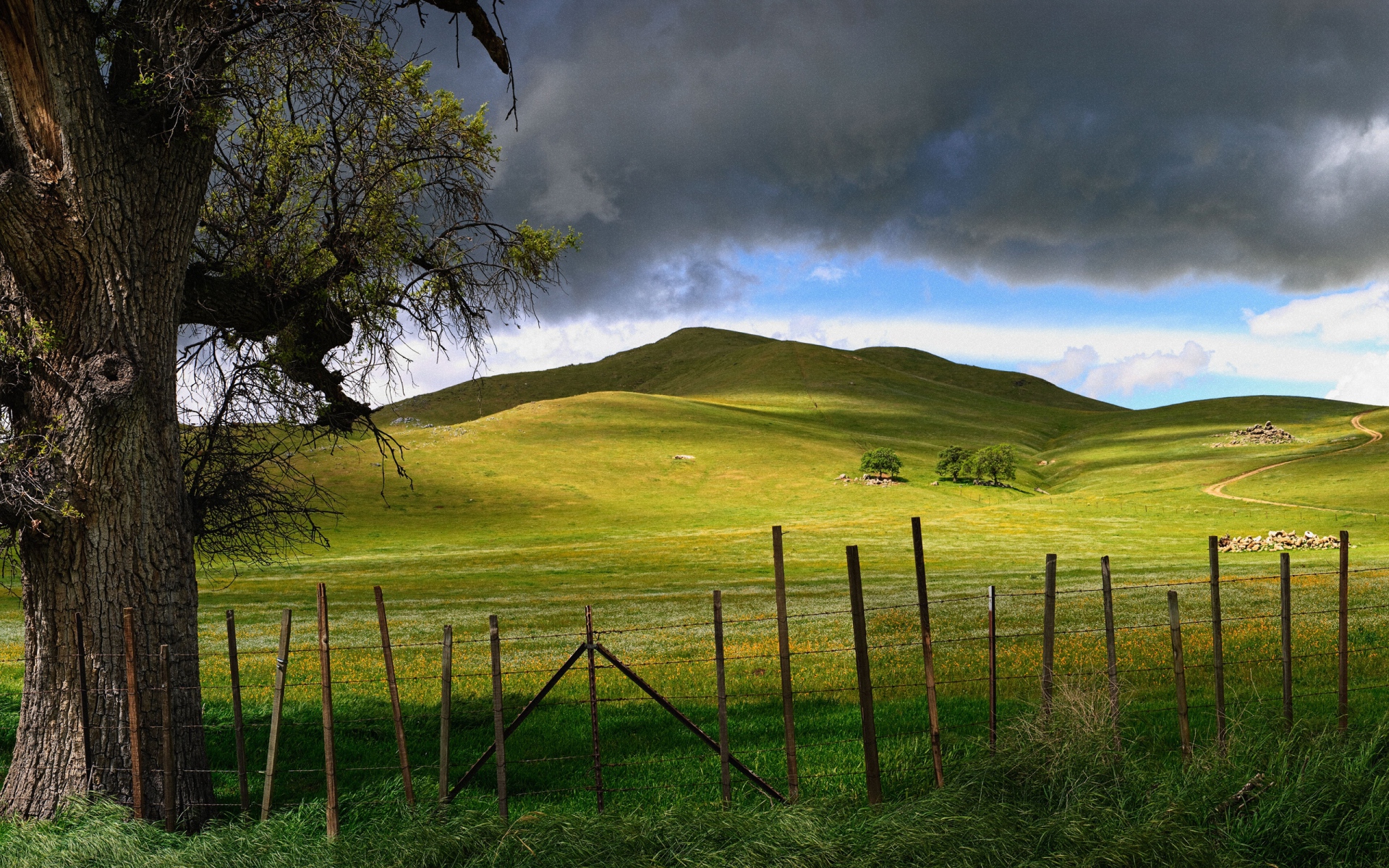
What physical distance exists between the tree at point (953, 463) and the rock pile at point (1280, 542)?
49.0m

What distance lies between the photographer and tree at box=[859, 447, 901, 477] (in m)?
97.9

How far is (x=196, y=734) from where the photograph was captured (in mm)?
10156

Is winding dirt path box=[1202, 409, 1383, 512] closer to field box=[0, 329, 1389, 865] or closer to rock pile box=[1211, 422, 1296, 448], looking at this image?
field box=[0, 329, 1389, 865]

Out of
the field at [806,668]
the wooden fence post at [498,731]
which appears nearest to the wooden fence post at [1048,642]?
the field at [806,668]

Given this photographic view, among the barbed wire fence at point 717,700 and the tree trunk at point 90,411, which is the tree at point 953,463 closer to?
the barbed wire fence at point 717,700

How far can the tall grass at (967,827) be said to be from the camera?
7.39m

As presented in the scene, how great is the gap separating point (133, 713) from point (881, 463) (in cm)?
9251

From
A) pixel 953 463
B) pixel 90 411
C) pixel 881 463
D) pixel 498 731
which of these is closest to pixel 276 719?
pixel 498 731

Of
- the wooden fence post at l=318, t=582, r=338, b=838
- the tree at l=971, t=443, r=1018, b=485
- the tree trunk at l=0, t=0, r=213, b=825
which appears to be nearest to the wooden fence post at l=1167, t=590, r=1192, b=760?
the wooden fence post at l=318, t=582, r=338, b=838

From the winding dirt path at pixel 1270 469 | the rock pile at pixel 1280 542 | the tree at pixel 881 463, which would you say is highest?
the tree at pixel 881 463

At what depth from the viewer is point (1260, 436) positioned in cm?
11506

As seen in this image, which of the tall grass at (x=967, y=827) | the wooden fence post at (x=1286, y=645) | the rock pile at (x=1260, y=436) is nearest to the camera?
the tall grass at (x=967, y=827)

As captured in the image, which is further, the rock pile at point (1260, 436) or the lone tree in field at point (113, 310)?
the rock pile at point (1260, 436)

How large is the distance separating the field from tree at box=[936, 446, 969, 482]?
10615mm
